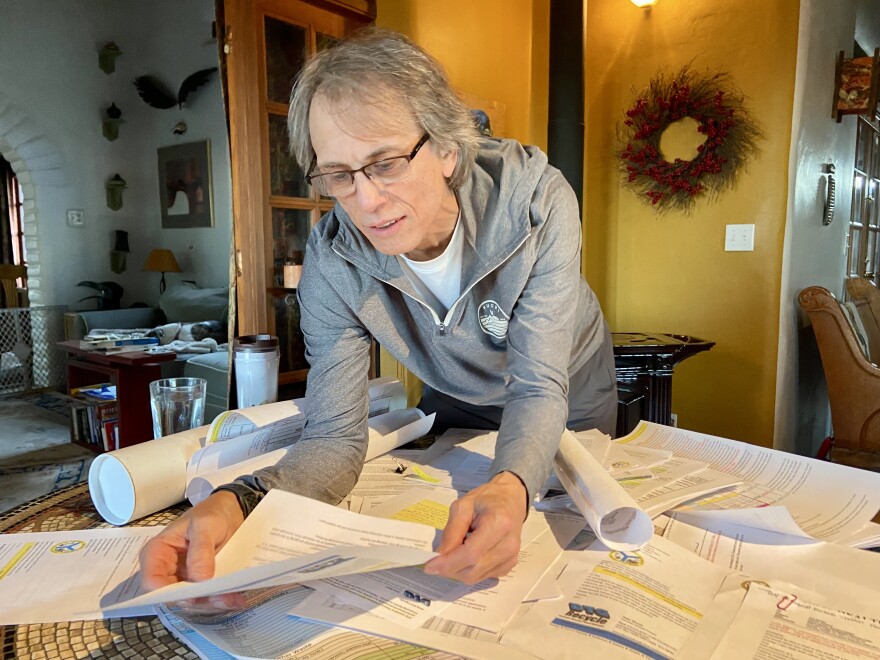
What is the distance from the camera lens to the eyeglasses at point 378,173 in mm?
818

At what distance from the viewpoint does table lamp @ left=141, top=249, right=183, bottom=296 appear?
19.5ft

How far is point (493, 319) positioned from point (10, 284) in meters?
6.48

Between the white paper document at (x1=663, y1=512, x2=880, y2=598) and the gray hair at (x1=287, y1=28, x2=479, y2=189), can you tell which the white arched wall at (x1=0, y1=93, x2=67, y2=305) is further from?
the white paper document at (x1=663, y1=512, x2=880, y2=598)

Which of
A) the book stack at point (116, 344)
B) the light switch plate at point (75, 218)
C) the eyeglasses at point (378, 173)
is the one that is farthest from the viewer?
the light switch plate at point (75, 218)

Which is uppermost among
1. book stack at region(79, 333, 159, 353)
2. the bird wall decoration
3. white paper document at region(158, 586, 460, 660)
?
the bird wall decoration

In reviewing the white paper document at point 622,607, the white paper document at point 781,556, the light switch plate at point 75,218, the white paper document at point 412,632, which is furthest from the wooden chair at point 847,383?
the light switch plate at point 75,218

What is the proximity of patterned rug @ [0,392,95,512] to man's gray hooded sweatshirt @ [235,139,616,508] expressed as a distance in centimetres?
234

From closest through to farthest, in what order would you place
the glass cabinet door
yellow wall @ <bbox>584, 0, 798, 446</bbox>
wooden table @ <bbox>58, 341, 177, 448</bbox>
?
the glass cabinet door, yellow wall @ <bbox>584, 0, 798, 446</bbox>, wooden table @ <bbox>58, 341, 177, 448</bbox>

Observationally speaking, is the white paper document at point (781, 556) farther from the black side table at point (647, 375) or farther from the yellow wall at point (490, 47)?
the yellow wall at point (490, 47)

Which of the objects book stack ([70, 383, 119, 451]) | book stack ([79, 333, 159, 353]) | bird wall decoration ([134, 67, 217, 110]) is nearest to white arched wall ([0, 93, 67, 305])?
bird wall decoration ([134, 67, 217, 110])

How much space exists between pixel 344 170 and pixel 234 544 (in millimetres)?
472

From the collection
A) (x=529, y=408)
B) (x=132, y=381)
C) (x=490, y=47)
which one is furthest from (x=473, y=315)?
(x=132, y=381)

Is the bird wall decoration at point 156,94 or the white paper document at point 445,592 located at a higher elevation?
the bird wall decoration at point 156,94

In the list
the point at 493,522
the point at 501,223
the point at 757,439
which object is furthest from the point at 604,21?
the point at 493,522
